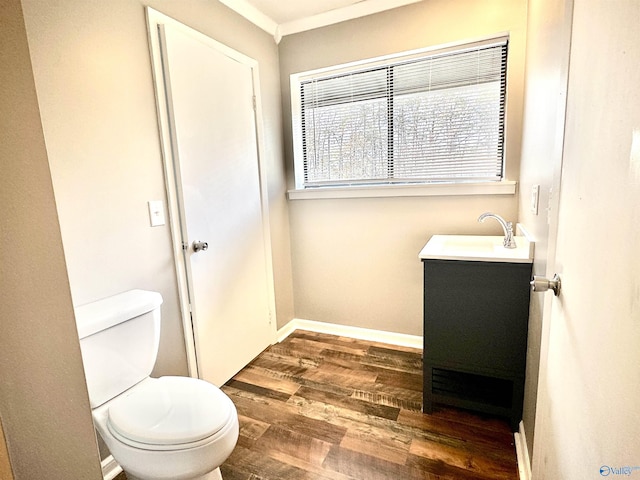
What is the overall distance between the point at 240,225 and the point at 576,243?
1.83m

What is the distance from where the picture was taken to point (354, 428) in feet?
5.48

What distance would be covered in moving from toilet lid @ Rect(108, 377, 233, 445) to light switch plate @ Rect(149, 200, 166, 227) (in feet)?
2.46

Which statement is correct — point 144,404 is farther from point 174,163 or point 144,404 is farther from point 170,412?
point 174,163

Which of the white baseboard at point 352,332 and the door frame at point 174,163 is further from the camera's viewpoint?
the white baseboard at point 352,332

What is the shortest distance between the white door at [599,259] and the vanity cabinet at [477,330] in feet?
2.21

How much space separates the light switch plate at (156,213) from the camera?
5.32 feet

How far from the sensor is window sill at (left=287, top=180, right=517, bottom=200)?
6.67 ft

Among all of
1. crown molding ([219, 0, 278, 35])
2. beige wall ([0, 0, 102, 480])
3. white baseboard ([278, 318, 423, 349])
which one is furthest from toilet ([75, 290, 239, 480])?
crown molding ([219, 0, 278, 35])

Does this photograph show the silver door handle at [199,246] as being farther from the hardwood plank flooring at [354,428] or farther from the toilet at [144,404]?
the hardwood plank flooring at [354,428]

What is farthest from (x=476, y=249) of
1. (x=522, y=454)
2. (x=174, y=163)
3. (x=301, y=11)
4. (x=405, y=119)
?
(x=301, y=11)

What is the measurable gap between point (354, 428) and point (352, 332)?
1.02 m

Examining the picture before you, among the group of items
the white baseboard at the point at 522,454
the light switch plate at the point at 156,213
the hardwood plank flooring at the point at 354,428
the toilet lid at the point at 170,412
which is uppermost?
the light switch plate at the point at 156,213

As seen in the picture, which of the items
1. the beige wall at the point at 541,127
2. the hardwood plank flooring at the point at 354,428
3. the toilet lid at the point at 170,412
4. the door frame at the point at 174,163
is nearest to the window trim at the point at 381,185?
the beige wall at the point at 541,127

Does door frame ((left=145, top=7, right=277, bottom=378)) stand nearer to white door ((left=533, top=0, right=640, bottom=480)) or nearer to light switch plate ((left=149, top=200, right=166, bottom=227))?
light switch plate ((left=149, top=200, right=166, bottom=227))
